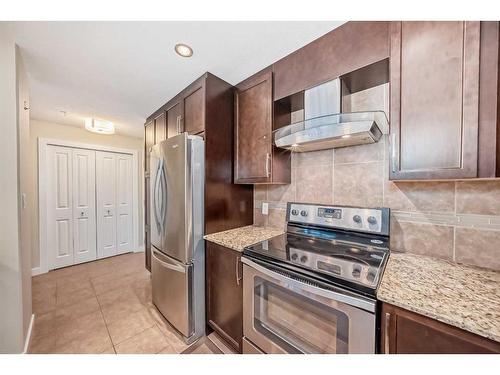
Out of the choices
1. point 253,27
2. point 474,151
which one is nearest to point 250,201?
point 253,27

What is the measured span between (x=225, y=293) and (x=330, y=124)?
1368 mm

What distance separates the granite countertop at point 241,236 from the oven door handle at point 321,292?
21 centimetres

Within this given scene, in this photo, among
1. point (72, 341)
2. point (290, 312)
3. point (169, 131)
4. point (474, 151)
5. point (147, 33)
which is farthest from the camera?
point (169, 131)

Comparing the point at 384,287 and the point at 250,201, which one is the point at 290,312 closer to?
the point at 384,287

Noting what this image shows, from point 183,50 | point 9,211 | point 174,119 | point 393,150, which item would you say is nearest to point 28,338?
point 9,211

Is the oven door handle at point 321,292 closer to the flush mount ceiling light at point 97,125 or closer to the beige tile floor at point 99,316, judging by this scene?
the beige tile floor at point 99,316

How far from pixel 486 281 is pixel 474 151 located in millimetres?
579

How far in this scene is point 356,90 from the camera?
1.39 metres

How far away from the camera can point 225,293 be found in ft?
4.78

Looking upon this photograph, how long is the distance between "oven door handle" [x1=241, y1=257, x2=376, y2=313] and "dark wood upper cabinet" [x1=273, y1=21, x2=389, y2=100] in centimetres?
124

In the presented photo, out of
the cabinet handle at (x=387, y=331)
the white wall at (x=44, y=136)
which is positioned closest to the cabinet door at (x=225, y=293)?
the cabinet handle at (x=387, y=331)

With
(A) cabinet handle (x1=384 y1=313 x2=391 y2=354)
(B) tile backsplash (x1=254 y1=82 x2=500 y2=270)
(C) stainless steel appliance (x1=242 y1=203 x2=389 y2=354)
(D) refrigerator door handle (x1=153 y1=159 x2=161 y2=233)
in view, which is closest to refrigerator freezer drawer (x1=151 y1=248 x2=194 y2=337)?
(D) refrigerator door handle (x1=153 y1=159 x2=161 y2=233)

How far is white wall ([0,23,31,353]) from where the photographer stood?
1278 mm

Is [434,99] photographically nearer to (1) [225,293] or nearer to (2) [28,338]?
(1) [225,293]
